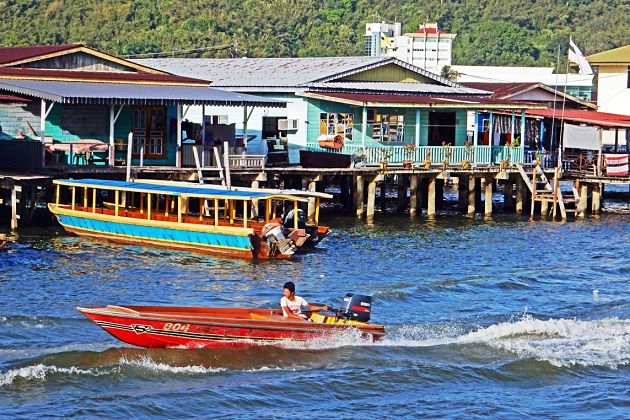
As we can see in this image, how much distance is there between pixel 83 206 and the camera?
3988 cm

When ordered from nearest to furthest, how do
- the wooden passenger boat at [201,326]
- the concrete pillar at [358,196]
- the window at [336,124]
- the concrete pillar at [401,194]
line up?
the wooden passenger boat at [201,326], the concrete pillar at [358,196], the window at [336,124], the concrete pillar at [401,194]

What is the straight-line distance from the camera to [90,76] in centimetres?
4462

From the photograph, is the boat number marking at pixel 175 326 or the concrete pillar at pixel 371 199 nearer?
the boat number marking at pixel 175 326

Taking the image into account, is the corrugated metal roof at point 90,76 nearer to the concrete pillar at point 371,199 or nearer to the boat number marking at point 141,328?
the concrete pillar at point 371,199

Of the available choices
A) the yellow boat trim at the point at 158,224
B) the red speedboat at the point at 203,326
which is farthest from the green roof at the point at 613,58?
the red speedboat at the point at 203,326

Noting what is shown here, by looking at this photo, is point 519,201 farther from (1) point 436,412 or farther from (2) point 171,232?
(1) point 436,412

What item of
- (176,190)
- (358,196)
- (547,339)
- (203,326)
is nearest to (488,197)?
(358,196)

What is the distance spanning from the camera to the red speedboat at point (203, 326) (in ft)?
76.8

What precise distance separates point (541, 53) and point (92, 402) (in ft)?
395

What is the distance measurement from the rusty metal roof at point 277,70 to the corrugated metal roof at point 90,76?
426 centimetres

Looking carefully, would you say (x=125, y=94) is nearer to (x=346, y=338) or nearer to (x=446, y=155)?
(x=446, y=155)

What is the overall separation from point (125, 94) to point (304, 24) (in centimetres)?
8790

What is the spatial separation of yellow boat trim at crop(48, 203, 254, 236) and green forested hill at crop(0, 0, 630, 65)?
58.5 metres

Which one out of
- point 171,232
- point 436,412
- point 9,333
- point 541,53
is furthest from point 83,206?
point 541,53
